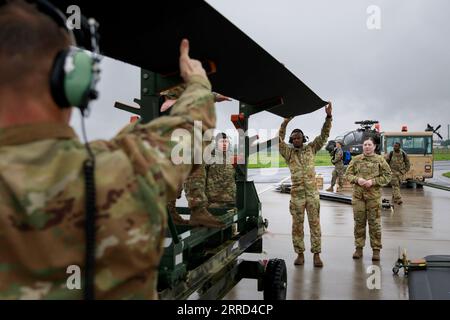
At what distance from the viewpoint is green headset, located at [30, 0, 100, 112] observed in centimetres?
111

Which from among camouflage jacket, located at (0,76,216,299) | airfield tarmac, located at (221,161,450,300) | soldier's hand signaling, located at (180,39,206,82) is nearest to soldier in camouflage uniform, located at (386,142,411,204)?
airfield tarmac, located at (221,161,450,300)

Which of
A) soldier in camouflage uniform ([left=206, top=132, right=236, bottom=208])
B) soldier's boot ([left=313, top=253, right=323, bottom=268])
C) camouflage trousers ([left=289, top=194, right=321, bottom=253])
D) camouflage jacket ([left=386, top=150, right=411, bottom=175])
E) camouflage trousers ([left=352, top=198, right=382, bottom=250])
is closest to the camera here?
soldier's boot ([left=313, top=253, right=323, bottom=268])

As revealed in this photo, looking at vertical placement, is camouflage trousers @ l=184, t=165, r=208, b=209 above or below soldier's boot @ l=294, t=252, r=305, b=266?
above

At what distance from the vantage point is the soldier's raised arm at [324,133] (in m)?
5.98

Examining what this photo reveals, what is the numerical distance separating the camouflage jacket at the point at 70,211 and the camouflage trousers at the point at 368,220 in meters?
5.98

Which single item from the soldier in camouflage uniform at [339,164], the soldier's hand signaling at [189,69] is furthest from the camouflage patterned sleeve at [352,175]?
the soldier in camouflage uniform at [339,164]

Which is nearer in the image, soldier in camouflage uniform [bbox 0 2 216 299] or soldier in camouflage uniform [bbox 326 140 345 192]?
soldier in camouflage uniform [bbox 0 2 216 299]

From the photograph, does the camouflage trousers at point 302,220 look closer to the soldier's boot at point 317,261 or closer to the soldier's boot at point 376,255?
the soldier's boot at point 317,261

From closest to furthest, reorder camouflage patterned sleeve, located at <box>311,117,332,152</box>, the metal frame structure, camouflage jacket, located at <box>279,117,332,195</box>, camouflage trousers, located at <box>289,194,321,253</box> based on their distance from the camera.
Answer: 1. the metal frame structure
2. camouflage patterned sleeve, located at <box>311,117,332,152</box>
3. camouflage trousers, located at <box>289,194,321,253</box>
4. camouflage jacket, located at <box>279,117,332,195</box>

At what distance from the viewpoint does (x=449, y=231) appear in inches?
348

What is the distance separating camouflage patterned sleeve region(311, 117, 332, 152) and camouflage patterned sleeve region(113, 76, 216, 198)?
482 centimetres

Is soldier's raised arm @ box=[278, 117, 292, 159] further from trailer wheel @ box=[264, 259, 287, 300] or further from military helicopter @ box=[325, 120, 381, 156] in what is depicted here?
military helicopter @ box=[325, 120, 381, 156]

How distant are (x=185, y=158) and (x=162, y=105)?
1.57 meters

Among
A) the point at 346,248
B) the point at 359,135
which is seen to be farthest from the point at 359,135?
the point at 346,248
